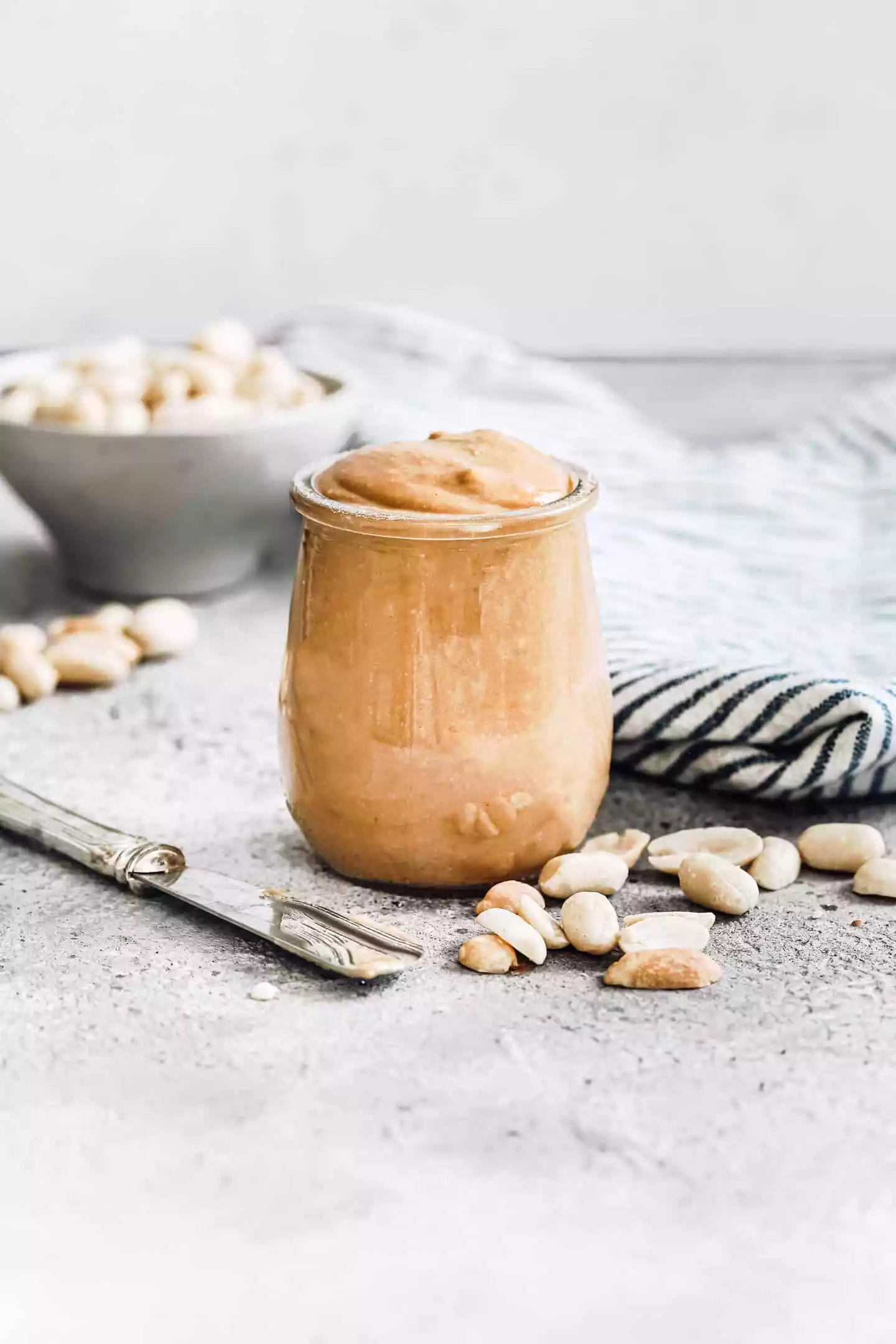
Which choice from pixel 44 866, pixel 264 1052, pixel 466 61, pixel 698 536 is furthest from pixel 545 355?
pixel 264 1052

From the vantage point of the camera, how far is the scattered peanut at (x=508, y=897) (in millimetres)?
534

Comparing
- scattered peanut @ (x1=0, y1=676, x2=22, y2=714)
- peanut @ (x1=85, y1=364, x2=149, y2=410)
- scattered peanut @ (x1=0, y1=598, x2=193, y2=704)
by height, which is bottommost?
scattered peanut @ (x1=0, y1=676, x2=22, y2=714)

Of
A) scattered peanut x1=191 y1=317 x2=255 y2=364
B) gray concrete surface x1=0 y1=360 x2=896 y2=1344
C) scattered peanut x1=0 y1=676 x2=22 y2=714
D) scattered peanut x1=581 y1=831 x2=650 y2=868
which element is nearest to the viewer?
gray concrete surface x1=0 y1=360 x2=896 y2=1344

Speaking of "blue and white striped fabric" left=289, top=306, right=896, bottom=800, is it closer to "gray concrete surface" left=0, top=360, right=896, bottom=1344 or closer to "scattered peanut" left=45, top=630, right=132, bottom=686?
"gray concrete surface" left=0, top=360, right=896, bottom=1344

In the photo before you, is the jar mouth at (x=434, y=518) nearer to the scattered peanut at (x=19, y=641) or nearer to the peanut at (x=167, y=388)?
the scattered peanut at (x=19, y=641)

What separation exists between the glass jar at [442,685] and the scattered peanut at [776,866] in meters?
0.08

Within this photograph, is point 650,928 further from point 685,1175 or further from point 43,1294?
point 43,1294

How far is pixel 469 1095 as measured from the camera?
438 millimetres

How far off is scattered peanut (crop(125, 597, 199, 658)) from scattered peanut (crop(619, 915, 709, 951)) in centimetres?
39

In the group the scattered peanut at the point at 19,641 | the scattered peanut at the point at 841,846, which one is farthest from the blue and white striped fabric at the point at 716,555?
the scattered peanut at the point at 19,641

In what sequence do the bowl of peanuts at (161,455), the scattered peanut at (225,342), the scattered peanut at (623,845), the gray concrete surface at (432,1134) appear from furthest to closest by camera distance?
the scattered peanut at (225,342) < the bowl of peanuts at (161,455) < the scattered peanut at (623,845) < the gray concrete surface at (432,1134)

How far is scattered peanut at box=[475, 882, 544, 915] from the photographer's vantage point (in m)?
0.53

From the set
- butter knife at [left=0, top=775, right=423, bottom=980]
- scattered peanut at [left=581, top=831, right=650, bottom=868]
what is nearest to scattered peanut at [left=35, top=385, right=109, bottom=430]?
butter knife at [left=0, top=775, right=423, bottom=980]

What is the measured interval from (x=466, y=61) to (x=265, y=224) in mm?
264
